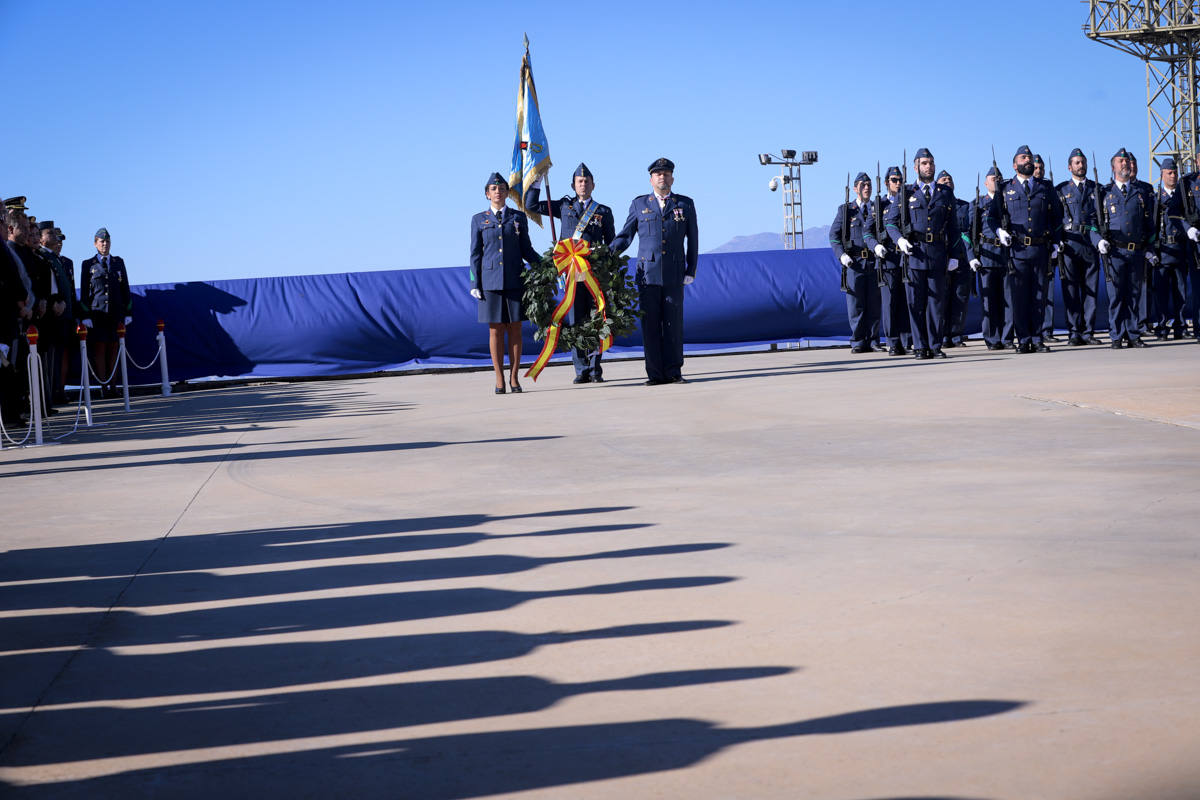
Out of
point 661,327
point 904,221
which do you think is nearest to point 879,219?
point 904,221

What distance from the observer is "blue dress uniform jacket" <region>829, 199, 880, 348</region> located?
18719mm

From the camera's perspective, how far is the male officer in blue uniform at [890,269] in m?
17.6

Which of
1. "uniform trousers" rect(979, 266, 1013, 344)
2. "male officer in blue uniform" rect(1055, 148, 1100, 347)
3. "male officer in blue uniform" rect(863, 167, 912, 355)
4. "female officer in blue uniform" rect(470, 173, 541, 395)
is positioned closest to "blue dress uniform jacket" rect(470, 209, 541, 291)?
"female officer in blue uniform" rect(470, 173, 541, 395)

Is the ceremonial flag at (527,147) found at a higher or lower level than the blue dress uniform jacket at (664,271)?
higher

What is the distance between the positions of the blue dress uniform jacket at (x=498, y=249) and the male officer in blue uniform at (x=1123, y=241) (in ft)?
25.2

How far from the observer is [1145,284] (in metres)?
17.3

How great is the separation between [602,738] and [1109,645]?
1.50m

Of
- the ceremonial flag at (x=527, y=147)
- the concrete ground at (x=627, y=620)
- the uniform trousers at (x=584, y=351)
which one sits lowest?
the concrete ground at (x=627, y=620)

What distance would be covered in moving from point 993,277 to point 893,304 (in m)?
1.39

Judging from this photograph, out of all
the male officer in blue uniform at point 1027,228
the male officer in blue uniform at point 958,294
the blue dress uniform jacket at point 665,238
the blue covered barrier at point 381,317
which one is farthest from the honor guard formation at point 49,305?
the male officer in blue uniform at point 958,294

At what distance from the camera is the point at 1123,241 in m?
16.8

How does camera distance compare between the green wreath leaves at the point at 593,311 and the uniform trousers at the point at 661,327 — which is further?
the green wreath leaves at the point at 593,311

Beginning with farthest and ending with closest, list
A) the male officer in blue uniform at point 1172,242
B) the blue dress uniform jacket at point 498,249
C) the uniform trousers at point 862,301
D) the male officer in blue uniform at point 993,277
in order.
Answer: the uniform trousers at point 862,301 → the male officer in blue uniform at point 1172,242 → the male officer in blue uniform at point 993,277 → the blue dress uniform jacket at point 498,249

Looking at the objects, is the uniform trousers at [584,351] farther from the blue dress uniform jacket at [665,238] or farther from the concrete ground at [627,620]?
the concrete ground at [627,620]
